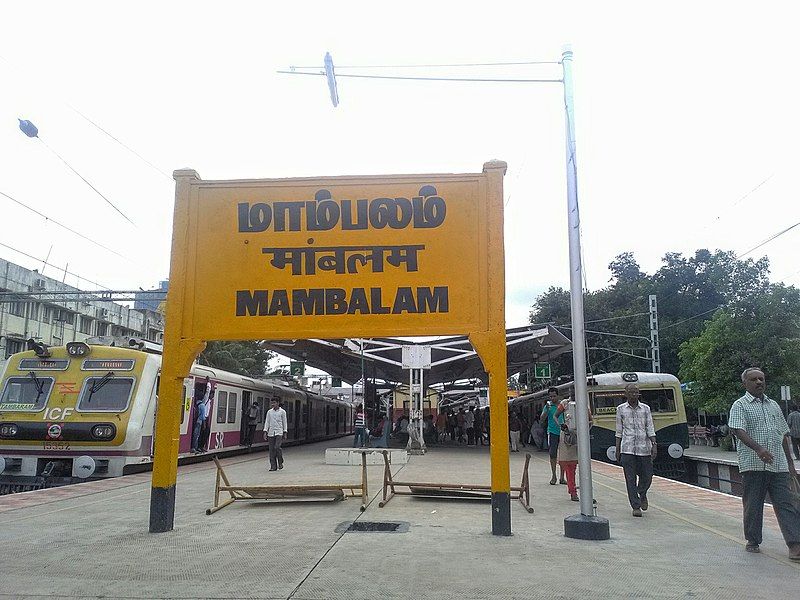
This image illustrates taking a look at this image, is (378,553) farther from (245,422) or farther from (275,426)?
(245,422)

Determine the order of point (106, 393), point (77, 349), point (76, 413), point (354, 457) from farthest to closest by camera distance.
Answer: point (354, 457)
point (77, 349)
point (106, 393)
point (76, 413)

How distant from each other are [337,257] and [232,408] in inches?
491

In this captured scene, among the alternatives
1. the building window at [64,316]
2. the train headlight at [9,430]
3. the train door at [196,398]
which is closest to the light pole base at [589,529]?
the train headlight at [9,430]

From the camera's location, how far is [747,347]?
2455 cm

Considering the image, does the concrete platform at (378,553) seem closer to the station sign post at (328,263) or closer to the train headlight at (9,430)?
the station sign post at (328,263)

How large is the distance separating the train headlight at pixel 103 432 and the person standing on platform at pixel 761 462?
1059 cm

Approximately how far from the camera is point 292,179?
7.55 metres

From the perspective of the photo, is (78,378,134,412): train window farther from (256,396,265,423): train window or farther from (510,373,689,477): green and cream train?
(510,373,689,477): green and cream train

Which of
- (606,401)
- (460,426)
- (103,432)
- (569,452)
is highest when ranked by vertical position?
(606,401)

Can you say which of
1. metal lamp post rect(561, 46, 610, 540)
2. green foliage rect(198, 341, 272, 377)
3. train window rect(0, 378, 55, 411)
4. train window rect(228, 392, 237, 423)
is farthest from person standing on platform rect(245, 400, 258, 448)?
green foliage rect(198, 341, 272, 377)

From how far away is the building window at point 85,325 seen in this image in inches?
1646

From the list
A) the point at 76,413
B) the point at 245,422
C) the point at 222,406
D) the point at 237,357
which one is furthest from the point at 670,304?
the point at 76,413

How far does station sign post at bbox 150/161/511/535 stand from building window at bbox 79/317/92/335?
3876 cm

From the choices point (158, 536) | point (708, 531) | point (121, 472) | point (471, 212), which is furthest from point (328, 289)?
point (121, 472)
